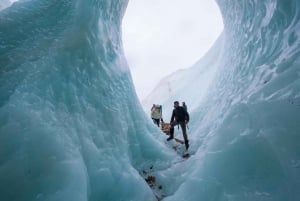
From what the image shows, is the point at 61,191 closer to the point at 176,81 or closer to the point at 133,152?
the point at 133,152

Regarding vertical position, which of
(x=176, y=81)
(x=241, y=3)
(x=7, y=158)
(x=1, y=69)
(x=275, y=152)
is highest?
(x=176, y=81)

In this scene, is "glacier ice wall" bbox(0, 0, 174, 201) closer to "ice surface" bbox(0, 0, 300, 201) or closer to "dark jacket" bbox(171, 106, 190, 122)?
"ice surface" bbox(0, 0, 300, 201)

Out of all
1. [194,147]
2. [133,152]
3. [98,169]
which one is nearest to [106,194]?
[98,169]

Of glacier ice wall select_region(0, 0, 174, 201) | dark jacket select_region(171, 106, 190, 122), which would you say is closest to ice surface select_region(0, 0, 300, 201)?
glacier ice wall select_region(0, 0, 174, 201)

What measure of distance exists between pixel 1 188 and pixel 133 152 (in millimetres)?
3767

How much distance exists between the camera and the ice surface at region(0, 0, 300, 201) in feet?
12.9

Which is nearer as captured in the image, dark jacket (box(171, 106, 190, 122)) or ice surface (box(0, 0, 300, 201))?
ice surface (box(0, 0, 300, 201))

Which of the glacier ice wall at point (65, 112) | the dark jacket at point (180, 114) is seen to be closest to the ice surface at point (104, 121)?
the glacier ice wall at point (65, 112)

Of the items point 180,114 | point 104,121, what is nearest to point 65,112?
point 104,121

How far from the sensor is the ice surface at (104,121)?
3945 mm

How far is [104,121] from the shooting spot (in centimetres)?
598

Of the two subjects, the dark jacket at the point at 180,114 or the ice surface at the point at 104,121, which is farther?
the dark jacket at the point at 180,114

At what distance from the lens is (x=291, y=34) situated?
484 cm

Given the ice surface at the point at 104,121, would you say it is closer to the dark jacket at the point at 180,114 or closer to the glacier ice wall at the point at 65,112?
the glacier ice wall at the point at 65,112
